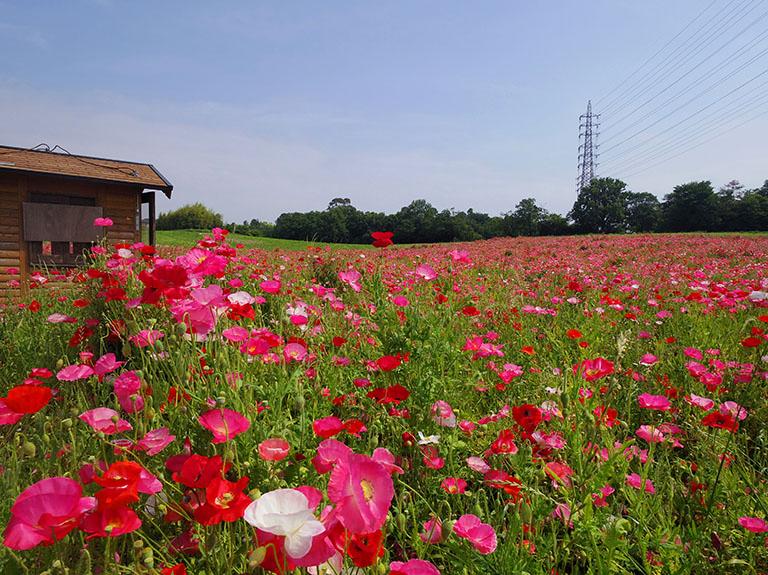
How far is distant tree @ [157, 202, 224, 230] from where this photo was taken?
142 feet

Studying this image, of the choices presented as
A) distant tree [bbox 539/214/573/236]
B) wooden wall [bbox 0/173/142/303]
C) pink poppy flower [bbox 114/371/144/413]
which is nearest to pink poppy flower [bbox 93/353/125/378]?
pink poppy flower [bbox 114/371/144/413]

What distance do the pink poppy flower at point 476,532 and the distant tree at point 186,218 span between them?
150ft

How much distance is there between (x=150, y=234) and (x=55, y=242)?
2025 millimetres

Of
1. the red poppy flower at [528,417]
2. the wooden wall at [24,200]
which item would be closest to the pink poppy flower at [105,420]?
the red poppy flower at [528,417]

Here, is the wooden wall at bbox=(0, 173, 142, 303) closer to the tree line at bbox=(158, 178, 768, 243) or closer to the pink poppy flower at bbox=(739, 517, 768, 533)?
the pink poppy flower at bbox=(739, 517, 768, 533)

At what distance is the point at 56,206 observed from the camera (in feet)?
29.9

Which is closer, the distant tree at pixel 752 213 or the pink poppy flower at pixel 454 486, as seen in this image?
the pink poppy flower at pixel 454 486

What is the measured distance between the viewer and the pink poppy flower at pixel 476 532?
1004mm

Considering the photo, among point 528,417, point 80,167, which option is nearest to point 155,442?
point 528,417

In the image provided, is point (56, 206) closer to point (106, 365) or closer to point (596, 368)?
point (106, 365)

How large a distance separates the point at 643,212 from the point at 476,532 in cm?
5892

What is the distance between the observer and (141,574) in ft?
2.82

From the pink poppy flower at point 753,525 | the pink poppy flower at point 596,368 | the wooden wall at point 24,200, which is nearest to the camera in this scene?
the pink poppy flower at point 753,525

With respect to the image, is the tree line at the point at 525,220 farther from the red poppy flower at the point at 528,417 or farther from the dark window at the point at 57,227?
the red poppy flower at the point at 528,417
